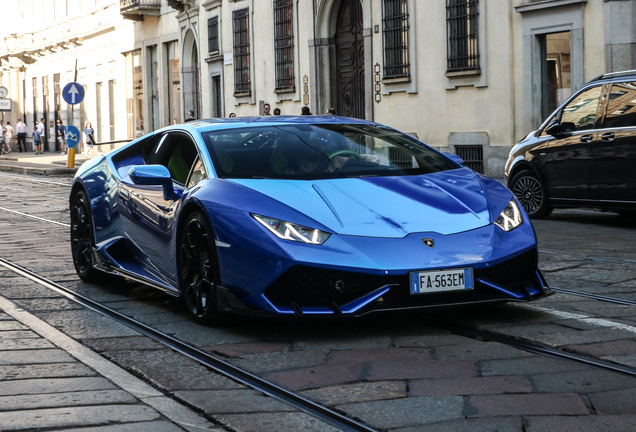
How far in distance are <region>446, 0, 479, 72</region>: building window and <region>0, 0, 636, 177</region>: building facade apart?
23 millimetres

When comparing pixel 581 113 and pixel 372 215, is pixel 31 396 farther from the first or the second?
pixel 581 113

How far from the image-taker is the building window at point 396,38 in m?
21.2

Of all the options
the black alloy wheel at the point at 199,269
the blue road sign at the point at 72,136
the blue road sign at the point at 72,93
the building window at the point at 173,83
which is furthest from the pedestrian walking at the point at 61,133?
the black alloy wheel at the point at 199,269

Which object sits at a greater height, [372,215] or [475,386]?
[372,215]

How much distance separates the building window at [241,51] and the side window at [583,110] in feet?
58.1

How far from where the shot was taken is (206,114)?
32.7 metres

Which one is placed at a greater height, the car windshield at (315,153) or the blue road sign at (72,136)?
the blue road sign at (72,136)

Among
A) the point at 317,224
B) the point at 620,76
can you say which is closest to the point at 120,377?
the point at 317,224

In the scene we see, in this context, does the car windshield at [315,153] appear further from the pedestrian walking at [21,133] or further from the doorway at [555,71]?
the pedestrian walking at [21,133]

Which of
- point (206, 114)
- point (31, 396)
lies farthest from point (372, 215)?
point (206, 114)

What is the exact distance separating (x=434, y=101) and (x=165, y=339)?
51.6ft

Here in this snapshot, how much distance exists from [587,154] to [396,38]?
10.8m

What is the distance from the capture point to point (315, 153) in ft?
19.8

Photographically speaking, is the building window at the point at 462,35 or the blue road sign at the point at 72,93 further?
the blue road sign at the point at 72,93
